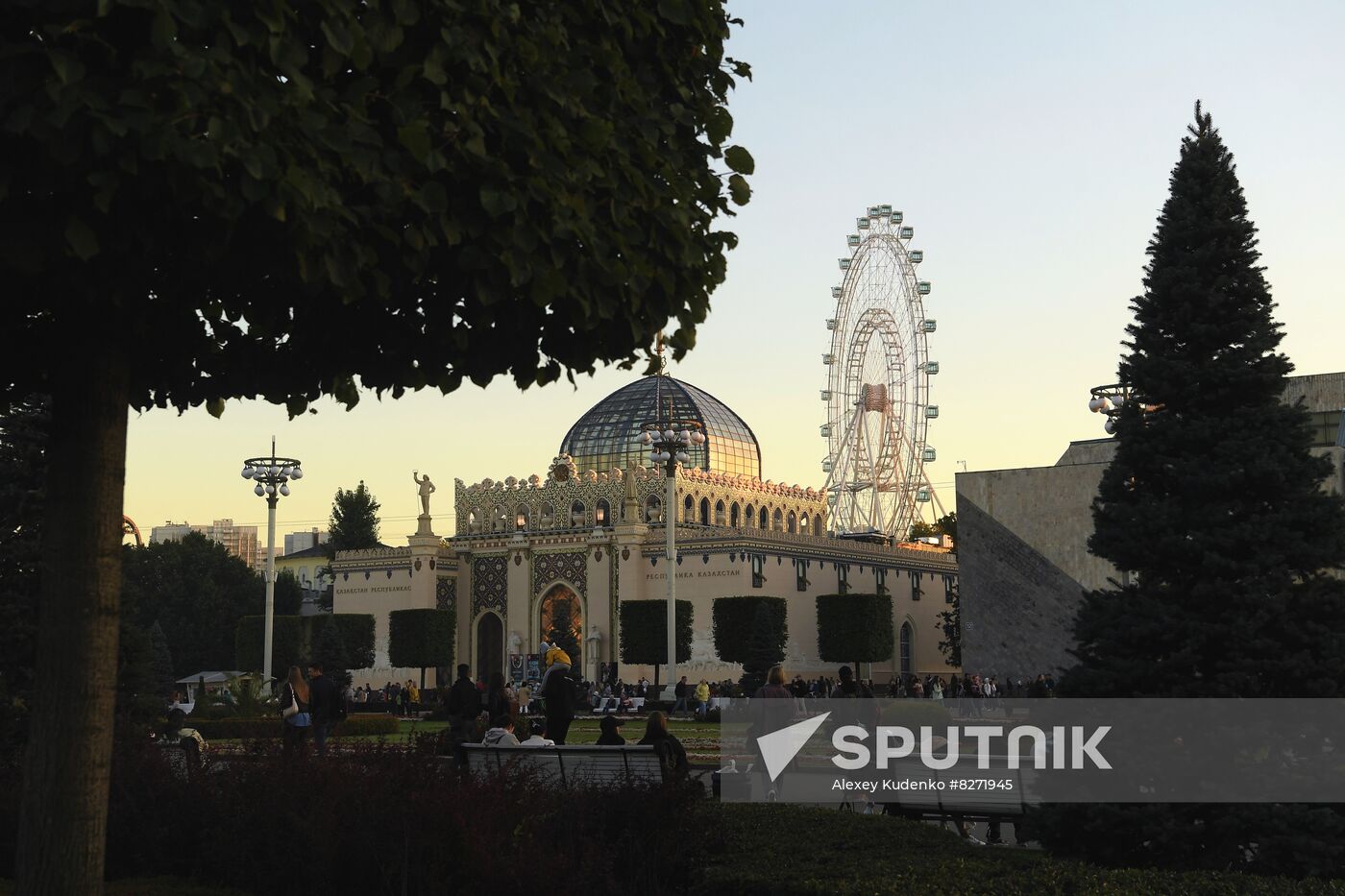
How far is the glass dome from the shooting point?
72.7 metres

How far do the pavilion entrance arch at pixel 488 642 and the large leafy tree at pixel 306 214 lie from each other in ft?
197

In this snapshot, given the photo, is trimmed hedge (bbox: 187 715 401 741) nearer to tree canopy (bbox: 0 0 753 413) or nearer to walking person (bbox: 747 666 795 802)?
walking person (bbox: 747 666 795 802)

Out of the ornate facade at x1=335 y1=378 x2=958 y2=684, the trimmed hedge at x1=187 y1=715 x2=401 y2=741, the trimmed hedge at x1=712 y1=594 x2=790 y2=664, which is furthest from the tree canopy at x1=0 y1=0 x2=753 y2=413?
the ornate facade at x1=335 y1=378 x2=958 y2=684

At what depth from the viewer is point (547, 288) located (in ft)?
24.7

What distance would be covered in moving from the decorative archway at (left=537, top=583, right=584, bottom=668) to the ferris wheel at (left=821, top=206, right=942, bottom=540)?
13.6 meters

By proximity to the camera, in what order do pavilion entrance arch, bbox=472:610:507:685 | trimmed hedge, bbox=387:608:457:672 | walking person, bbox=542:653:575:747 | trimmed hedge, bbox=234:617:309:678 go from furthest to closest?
pavilion entrance arch, bbox=472:610:507:685 < trimmed hedge, bbox=234:617:309:678 < trimmed hedge, bbox=387:608:457:672 < walking person, bbox=542:653:575:747

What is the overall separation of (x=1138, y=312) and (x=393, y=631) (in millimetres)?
58123

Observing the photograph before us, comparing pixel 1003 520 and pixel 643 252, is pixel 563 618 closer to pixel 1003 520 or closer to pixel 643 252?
pixel 1003 520

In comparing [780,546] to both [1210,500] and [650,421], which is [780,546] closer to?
[650,421]

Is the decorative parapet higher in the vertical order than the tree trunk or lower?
higher

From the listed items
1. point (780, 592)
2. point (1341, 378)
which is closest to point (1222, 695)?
point (1341, 378)

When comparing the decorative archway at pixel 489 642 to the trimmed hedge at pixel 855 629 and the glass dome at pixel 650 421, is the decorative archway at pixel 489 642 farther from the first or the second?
the trimmed hedge at pixel 855 629

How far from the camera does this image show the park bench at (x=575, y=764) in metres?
10.3

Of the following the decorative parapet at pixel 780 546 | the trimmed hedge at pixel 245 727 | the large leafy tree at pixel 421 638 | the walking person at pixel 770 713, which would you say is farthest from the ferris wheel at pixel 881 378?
the walking person at pixel 770 713
